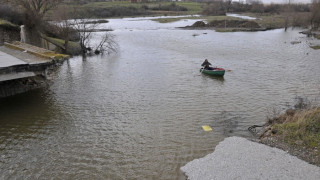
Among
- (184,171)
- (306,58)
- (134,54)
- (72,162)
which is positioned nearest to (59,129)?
(72,162)

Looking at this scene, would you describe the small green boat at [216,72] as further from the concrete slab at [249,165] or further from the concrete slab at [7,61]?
the concrete slab at [7,61]

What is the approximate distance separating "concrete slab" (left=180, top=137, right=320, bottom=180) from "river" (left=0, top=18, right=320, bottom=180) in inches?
31.1

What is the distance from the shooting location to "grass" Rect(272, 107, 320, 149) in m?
12.5

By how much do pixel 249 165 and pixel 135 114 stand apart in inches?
348

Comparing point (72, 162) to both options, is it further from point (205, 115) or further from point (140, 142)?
point (205, 115)

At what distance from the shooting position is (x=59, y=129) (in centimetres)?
1562

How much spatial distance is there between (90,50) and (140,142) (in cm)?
3135

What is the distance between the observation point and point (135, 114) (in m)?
17.9

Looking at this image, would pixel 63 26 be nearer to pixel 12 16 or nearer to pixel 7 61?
Result: pixel 12 16

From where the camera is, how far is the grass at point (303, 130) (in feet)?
41.1

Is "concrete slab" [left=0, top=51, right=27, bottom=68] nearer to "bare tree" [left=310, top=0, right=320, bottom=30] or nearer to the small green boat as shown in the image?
the small green boat

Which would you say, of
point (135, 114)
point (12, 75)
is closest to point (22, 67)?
point (12, 75)

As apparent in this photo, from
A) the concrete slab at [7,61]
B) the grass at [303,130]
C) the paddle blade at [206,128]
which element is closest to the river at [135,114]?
the paddle blade at [206,128]

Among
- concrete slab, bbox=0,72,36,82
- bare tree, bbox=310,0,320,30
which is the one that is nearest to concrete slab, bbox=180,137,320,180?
concrete slab, bbox=0,72,36,82
